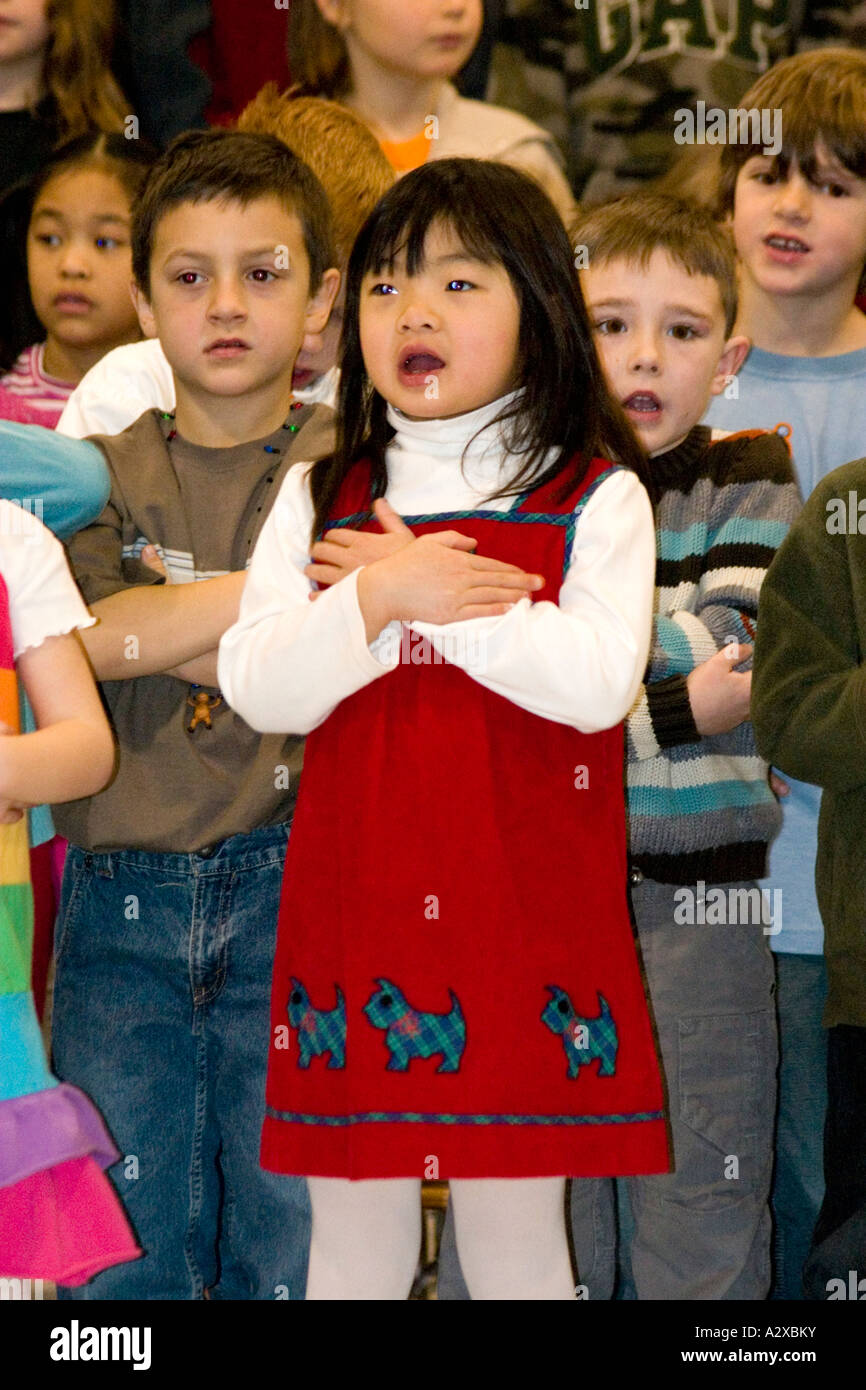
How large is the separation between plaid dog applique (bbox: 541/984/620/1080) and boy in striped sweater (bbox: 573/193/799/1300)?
46cm

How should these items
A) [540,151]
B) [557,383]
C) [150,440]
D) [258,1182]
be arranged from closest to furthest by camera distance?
[557,383], [258,1182], [150,440], [540,151]

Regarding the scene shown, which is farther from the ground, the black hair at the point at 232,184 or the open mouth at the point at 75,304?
the open mouth at the point at 75,304

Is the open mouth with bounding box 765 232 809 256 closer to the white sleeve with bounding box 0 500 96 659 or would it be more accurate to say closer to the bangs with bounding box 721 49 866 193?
the bangs with bounding box 721 49 866 193

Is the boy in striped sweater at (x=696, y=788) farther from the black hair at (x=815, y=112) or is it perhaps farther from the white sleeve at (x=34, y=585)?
the white sleeve at (x=34, y=585)

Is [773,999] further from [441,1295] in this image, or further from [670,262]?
[670,262]

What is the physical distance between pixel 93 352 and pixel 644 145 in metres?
1.08

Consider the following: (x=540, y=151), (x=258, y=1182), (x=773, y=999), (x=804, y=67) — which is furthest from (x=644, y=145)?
(x=258, y=1182)

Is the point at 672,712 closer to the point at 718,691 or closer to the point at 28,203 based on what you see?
the point at 718,691

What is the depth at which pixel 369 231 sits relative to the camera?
69.3 inches

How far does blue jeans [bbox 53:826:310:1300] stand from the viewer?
6.11 ft

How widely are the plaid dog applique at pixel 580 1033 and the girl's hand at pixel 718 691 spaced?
0.51m

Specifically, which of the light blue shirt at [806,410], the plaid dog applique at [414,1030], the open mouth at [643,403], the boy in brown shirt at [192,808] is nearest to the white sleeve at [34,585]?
the boy in brown shirt at [192,808]

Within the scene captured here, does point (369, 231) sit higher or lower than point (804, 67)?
lower

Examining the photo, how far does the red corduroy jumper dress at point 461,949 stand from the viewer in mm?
1554
